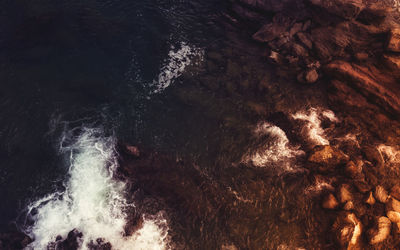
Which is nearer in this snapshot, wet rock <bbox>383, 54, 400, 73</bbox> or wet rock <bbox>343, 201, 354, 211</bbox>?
wet rock <bbox>343, 201, 354, 211</bbox>

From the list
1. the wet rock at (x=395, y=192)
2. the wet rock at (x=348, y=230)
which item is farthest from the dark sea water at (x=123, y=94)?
the wet rock at (x=395, y=192)

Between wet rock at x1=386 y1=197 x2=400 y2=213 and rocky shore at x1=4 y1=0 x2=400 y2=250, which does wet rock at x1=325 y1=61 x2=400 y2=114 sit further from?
wet rock at x1=386 y1=197 x2=400 y2=213

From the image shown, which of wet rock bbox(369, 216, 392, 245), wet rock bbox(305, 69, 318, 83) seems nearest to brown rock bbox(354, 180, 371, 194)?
wet rock bbox(369, 216, 392, 245)

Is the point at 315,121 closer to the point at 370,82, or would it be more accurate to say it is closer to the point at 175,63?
the point at 370,82

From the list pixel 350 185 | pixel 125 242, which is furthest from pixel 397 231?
pixel 125 242

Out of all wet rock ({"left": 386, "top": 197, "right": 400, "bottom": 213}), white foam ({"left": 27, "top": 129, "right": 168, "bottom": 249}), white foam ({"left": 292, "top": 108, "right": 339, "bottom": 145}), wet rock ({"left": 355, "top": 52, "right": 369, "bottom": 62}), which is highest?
wet rock ({"left": 355, "top": 52, "right": 369, "bottom": 62})

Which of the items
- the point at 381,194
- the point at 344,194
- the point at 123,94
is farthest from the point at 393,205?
the point at 123,94

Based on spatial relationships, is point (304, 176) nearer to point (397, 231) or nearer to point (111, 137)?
point (397, 231)

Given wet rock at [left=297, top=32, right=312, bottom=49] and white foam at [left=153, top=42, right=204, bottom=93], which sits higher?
wet rock at [left=297, top=32, right=312, bottom=49]
